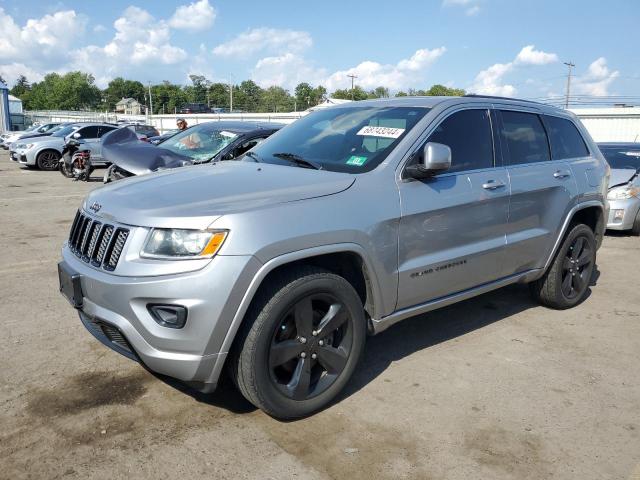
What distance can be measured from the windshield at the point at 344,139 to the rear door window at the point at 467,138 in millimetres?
207

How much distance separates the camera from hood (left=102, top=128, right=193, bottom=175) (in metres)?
6.91

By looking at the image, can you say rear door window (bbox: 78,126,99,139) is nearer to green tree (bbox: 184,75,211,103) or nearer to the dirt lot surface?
the dirt lot surface

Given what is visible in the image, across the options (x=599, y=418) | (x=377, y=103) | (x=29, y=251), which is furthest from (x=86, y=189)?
(x=599, y=418)

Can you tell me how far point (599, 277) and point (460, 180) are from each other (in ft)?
12.0

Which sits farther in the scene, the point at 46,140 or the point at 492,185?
the point at 46,140

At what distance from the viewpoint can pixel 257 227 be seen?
2.79 metres

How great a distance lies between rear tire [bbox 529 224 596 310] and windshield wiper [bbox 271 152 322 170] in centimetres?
254

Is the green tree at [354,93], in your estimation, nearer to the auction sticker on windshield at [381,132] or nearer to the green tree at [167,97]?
the green tree at [167,97]

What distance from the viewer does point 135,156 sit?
705 cm

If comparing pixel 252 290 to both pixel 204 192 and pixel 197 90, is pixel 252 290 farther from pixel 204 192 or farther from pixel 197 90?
pixel 197 90

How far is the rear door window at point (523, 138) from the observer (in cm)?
436

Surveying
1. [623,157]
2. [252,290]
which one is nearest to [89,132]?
[623,157]

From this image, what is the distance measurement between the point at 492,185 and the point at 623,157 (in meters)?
7.32

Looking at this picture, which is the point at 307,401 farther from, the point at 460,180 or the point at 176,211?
the point at 460,180
